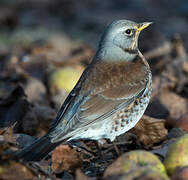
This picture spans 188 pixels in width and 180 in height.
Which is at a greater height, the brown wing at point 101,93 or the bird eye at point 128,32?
the bird eye at point 128,32

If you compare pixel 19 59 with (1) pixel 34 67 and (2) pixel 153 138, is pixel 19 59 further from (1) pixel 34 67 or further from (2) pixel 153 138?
(2) pixel 153 138

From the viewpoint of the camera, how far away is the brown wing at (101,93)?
498 cm

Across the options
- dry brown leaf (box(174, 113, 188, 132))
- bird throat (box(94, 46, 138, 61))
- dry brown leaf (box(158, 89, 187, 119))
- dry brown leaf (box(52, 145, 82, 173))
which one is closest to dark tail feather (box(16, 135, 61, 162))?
dry brown leaf (box(52, 145, 82, 173))

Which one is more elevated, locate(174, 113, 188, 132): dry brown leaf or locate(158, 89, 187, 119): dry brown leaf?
locate(174, 113, 188, 132): dry brown leaf

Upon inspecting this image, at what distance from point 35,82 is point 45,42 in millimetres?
2806

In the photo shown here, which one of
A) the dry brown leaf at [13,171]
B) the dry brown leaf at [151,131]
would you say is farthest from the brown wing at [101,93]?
the dry brown leaf at [13,171]

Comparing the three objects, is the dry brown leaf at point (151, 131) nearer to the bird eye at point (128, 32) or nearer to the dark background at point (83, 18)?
the bird eye at point (128, 32)

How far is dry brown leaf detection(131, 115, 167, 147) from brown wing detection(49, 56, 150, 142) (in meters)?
0.31

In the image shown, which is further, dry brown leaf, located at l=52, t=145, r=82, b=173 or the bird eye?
the bird eye

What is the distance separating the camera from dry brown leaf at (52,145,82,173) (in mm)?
4777

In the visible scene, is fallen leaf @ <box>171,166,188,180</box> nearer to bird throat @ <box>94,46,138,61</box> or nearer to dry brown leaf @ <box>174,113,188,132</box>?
dry brown leaf @ <box>174,113,188,132</box>

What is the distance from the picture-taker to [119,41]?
19.6ft

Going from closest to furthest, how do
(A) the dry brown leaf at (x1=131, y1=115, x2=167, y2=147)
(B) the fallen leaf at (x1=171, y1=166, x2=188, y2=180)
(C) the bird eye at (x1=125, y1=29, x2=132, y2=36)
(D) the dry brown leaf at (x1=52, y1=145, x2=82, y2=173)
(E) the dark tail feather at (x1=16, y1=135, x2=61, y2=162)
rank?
(B) the fallen leaf at (x1=171, y1=166, x2=188, y2=180) < (E) the dark tail feather at (x1=16, y1=135, x2=61, y2=162) < (D) the dry brown leaf at (x1=52, y1=145, x2=82, y2=173) < (A) the dry brown leaf at (x1=131, y1=115, x2=167, y2=147) < (C) the bird eye at (x1=125, y1=29, x2=132, y2=36)

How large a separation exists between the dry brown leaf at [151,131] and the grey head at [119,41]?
86 cm
